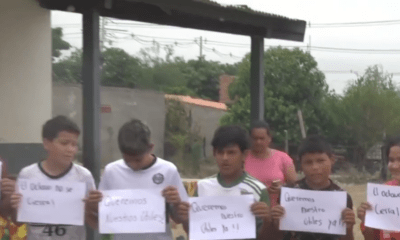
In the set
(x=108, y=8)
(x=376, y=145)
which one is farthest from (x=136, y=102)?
(x=376, y=145)

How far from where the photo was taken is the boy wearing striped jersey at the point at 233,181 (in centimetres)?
429

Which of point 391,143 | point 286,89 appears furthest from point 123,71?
point 286,89

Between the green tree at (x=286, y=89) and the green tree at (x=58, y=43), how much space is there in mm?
20456

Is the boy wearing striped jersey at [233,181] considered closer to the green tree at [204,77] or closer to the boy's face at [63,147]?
the boy's face at [63,147]

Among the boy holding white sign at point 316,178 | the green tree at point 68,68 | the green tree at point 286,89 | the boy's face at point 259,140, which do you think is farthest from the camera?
the green tree at point 286,89

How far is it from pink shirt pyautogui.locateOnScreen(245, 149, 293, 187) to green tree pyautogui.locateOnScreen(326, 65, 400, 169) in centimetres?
2692

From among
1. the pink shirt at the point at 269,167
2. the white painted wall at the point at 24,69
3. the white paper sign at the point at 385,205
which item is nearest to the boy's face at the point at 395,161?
the white paper sign at the point at 385,205

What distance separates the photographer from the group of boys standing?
429cm

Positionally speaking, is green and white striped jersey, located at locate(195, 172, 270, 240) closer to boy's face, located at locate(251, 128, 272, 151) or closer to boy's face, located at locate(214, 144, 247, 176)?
boy's face, located at locate(214, 144, 247, 176)

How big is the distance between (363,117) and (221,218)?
31.1 metres

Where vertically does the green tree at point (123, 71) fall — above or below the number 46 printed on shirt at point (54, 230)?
above

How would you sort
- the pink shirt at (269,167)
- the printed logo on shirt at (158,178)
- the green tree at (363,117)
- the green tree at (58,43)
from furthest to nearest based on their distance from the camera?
the green tree at (363,117) → the green tree at (58,43) → the pink shirt at (269,167) → the printed logo on shirt at (158,178)

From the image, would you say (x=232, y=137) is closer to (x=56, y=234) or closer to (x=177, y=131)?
(x=56, y=234)

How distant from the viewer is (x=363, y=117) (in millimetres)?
34500
